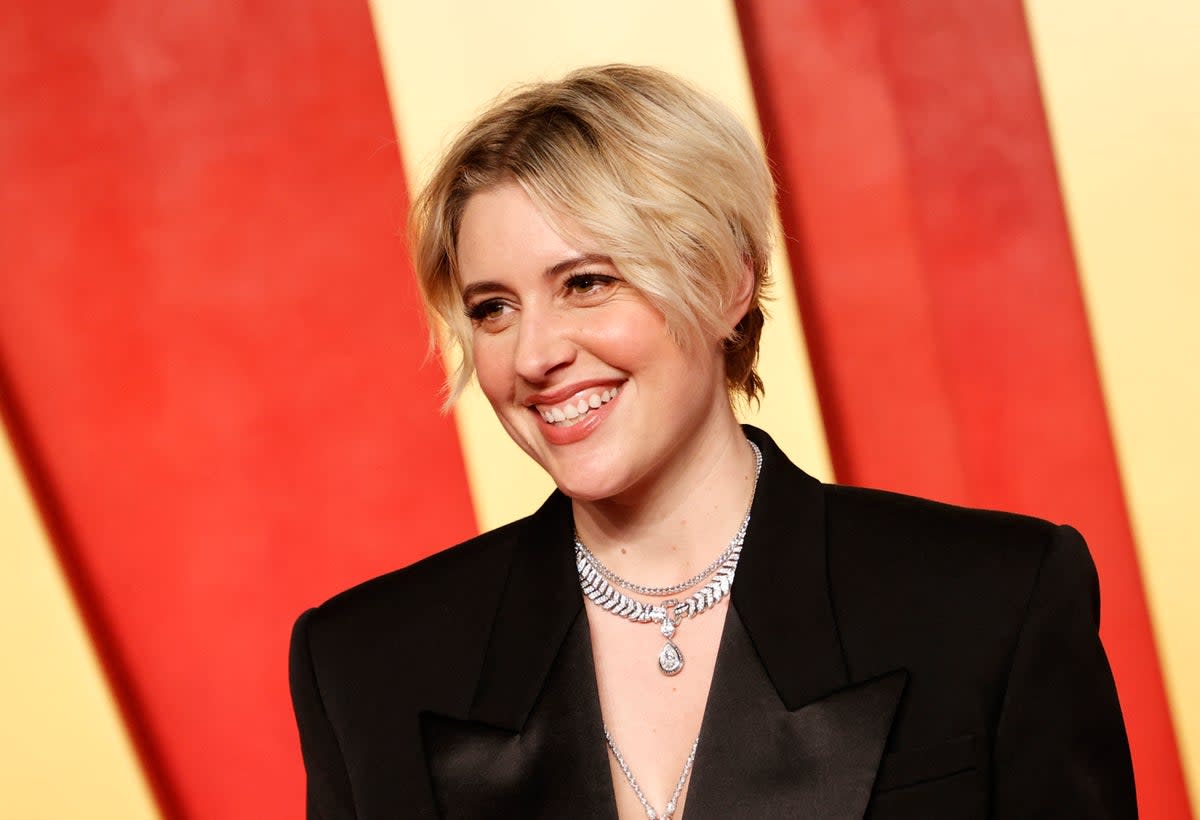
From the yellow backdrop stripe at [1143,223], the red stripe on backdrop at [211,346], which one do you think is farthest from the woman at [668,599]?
the yellow backdrop stripe at [1143,223]

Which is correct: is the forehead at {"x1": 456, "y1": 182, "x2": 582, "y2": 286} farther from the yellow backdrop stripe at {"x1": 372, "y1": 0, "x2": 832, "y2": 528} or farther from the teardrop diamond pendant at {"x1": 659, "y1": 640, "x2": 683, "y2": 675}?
the yellow backdrop stripe at {"x1": 372, "y1": 0, "x2": 832, "y2": 528}

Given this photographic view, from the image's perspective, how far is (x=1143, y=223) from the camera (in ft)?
7.42

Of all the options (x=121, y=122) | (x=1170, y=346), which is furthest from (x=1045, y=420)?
(x=121, y=122)

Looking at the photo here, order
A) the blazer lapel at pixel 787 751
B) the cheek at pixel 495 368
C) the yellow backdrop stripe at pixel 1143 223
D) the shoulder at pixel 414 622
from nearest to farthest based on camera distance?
the blazer lapel at pixel 787 751 → the cheek at pixel 495 368 → the shoulder at pixel 414 622 → the yellow backdrop stripe at pixel 1143 223

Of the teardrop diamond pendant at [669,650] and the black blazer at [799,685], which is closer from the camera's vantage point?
the black blazer at [799,685]

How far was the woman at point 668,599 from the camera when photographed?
4.73ft

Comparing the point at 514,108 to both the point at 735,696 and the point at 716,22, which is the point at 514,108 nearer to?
the point at 735,696

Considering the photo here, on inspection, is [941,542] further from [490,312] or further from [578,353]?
[490,312]

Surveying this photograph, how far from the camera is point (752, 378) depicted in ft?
5.82

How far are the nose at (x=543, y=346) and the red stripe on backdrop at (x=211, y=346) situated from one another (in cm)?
85

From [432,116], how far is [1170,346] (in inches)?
49.3

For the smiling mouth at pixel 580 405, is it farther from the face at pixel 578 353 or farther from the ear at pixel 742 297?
the ear at pixel 742 297

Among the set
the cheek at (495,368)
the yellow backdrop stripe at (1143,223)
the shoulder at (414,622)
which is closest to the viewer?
the cheek at (495,368)

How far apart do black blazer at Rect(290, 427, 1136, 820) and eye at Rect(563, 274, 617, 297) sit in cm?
30
